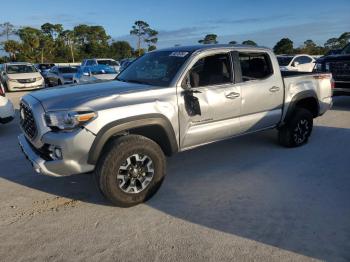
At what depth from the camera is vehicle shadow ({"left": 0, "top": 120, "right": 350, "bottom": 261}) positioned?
3.42 meters

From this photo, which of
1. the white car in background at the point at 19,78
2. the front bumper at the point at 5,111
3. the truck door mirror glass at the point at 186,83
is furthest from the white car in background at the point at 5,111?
the white car in background at the point at 19,78

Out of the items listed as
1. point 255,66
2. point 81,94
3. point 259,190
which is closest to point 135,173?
point 81,94

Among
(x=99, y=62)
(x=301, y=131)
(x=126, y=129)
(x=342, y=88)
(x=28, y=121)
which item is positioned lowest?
(x=301, y=131)

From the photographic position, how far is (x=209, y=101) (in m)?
4.59

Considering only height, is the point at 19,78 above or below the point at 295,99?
above

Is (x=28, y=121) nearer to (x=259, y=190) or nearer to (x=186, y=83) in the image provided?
(x=186, y=83)

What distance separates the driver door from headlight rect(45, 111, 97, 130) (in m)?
1.17

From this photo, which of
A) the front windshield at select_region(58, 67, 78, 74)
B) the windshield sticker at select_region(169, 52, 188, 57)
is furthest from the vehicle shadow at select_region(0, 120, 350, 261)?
the front windshield at select_region(58, 67, 78, 74)

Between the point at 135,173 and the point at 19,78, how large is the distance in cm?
1464

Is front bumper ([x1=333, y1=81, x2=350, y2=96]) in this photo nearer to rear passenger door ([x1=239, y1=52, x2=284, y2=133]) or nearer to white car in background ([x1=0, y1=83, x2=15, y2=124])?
rear passenger door ([x1=239, y1=52, x2=284, y2=133])

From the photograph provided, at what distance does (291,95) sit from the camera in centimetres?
580

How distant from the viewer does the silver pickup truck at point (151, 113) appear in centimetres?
369

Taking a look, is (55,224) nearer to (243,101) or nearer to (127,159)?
(127,159)

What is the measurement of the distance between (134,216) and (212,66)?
2.29 meters
